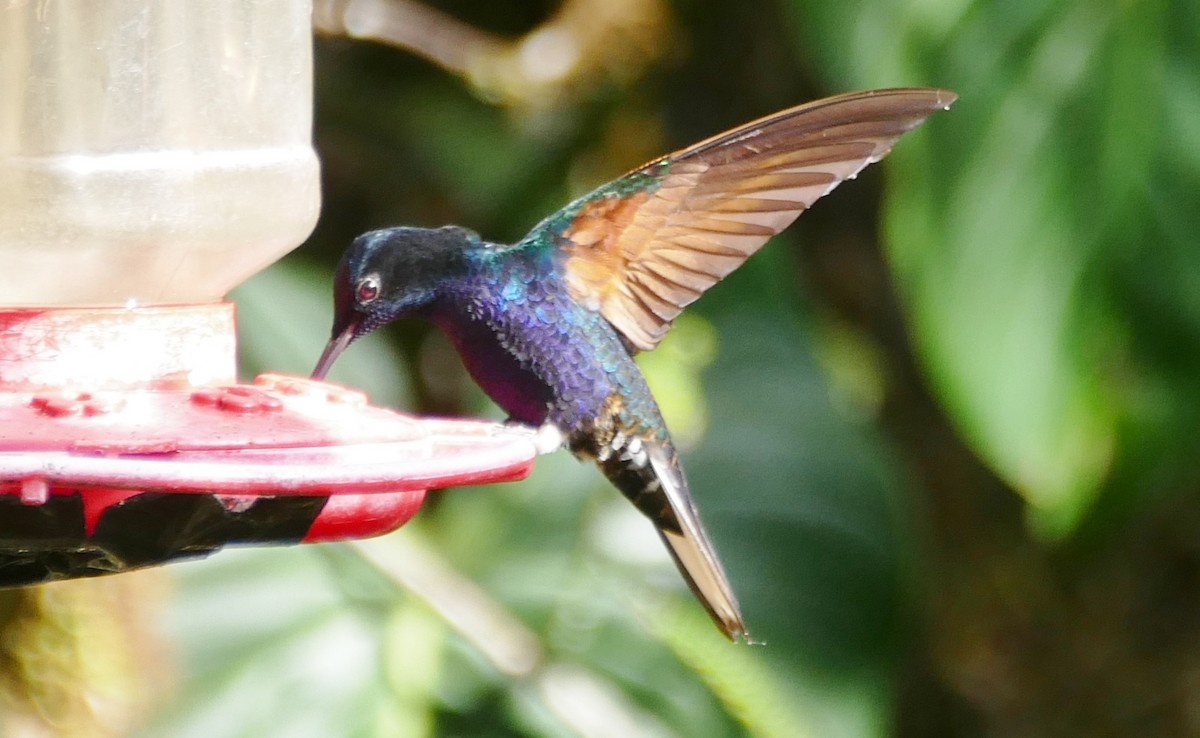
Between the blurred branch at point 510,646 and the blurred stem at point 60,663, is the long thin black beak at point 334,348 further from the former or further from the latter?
the blurred branch at point 510,646

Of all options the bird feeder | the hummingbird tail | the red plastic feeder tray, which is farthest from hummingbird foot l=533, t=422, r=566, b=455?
the red plastic feeder tray

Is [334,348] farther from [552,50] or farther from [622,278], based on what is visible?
[552,50]

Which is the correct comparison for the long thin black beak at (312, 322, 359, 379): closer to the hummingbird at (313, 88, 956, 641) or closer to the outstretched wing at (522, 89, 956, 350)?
the hummingbird at (313, 88, 956, 641)

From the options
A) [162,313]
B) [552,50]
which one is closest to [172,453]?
[162,313]

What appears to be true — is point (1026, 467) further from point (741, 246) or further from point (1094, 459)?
point (741, 246)

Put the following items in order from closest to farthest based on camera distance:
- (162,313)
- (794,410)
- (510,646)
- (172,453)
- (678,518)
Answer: (172,453), (162,313), (678,518), (510,646), (794,410)

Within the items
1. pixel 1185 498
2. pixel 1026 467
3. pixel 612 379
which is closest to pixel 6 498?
pixel 612 379
